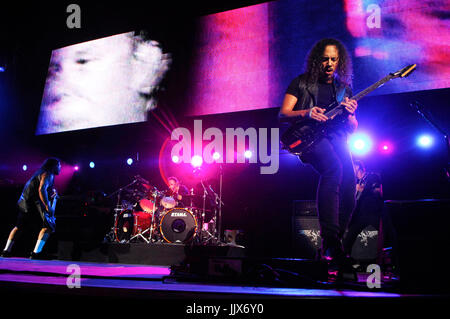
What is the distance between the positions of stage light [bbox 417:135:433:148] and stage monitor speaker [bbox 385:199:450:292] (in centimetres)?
378

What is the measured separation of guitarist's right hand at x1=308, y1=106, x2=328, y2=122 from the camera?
6.50 ft

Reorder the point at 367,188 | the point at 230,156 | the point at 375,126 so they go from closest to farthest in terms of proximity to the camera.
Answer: the point at 367,188, the point at 375,126, the point at 230,156

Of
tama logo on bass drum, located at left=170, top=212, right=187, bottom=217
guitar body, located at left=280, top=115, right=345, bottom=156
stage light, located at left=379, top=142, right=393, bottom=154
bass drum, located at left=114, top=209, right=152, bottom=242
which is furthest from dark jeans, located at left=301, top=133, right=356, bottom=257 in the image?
bass drum, located at left=114, top=209, right=152, bottom=242

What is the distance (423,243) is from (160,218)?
533cm

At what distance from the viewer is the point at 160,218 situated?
611cm

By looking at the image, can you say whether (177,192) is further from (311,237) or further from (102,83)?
(311,237)

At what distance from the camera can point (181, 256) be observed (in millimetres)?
4176

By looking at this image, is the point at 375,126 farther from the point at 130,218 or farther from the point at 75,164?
the point at 75,164

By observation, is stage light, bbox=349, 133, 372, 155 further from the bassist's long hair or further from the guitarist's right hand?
the guitarist's right hand
